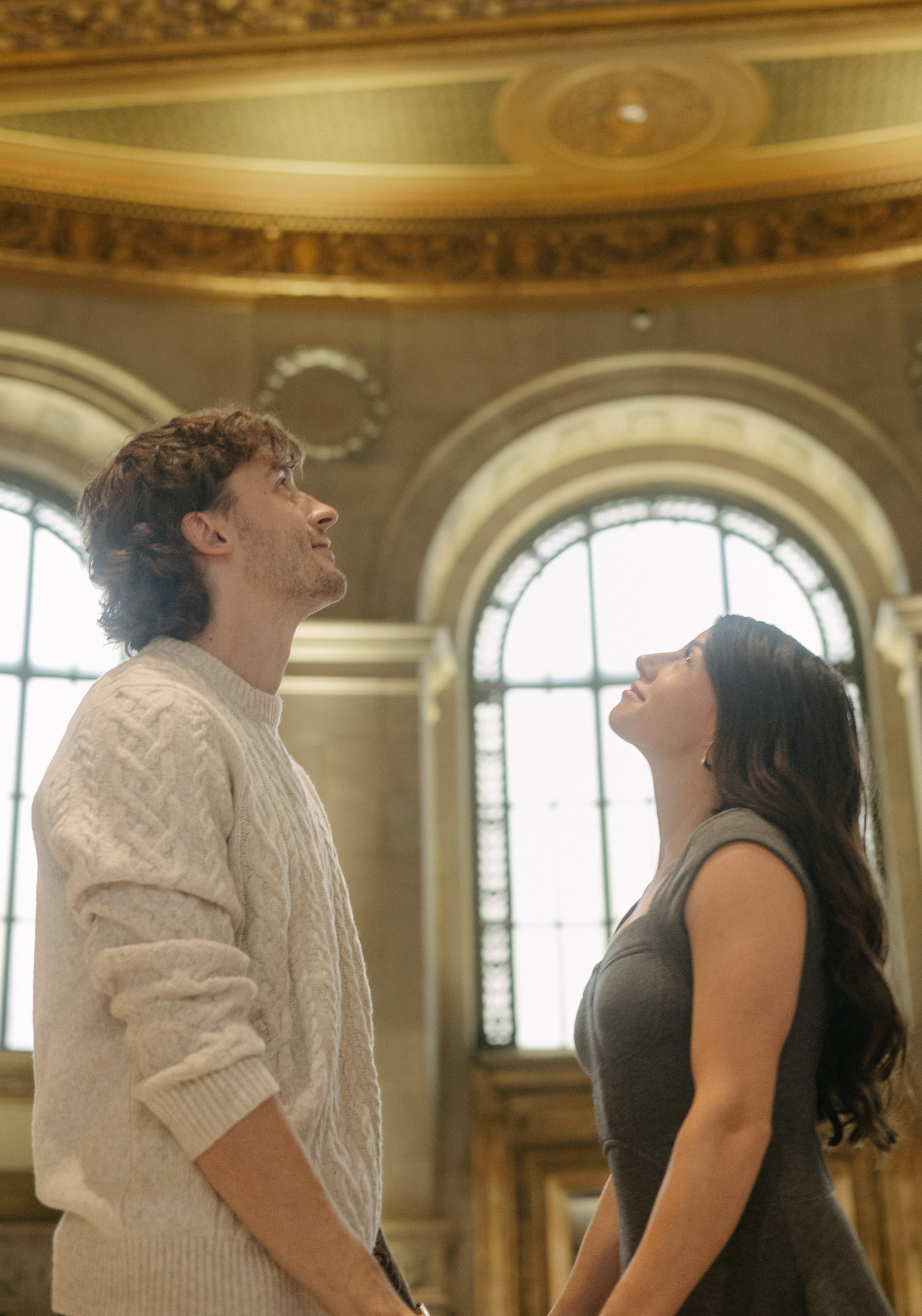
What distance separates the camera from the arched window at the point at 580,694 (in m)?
9.84

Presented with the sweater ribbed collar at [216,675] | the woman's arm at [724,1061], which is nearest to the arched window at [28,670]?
the sweater ribbed collar at [216,675]

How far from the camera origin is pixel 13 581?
10.2 meters

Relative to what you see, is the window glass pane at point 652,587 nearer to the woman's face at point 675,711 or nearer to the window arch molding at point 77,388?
the window arch molding at point 77,388

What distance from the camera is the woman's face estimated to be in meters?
2.78

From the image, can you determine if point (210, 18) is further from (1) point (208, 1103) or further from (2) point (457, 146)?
(1) point (208, 1103)

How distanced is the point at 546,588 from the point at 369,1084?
27.9ft

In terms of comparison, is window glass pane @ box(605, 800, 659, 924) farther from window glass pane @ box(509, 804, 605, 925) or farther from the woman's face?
the woman's face

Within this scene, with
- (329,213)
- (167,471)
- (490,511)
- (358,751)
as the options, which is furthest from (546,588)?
(167,471)

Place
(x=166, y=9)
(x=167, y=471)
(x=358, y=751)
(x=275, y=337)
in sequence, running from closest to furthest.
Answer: (x=167, y=471)
(x=166, y=9)
(x=358, y=751)
(x=275, y=337)

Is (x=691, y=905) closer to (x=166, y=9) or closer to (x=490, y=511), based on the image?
(x=166, y=9)

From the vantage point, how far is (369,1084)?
2.40 metres

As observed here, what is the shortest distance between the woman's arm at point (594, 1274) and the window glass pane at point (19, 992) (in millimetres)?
7196

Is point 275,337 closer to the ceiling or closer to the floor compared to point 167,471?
closer to the ceiling

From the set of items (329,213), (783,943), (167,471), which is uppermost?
(329,213)
